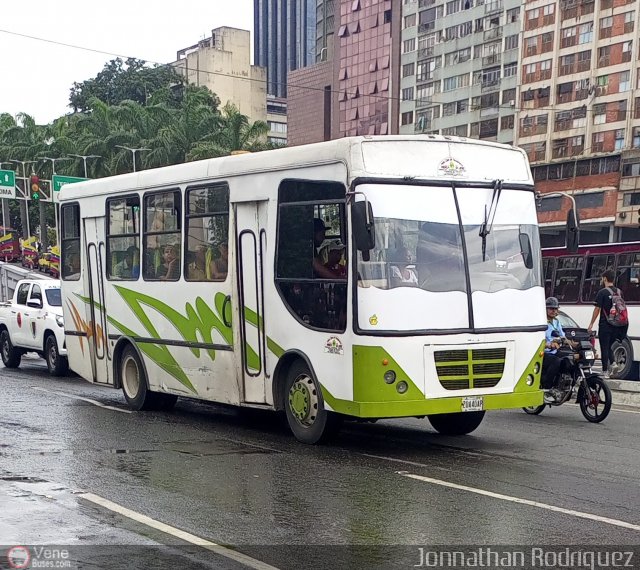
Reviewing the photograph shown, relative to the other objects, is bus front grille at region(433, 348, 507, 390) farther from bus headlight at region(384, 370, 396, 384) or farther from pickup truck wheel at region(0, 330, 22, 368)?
pickup truck wheel at region(0, 330, 22, 368)

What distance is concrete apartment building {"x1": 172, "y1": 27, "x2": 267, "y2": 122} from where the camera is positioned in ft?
408

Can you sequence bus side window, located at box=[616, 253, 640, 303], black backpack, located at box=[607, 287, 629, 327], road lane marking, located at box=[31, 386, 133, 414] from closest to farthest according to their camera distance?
road lane marking, located at box=[31, 386, 133, 414] → black backpack, located at box=[607, 287, 629, 327] → bus side window, located at box=[616, 253, 640, 303]

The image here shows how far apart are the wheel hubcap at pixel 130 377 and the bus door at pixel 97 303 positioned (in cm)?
34

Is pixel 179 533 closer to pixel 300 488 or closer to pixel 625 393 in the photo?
pixel 300 488

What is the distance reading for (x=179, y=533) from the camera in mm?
6750

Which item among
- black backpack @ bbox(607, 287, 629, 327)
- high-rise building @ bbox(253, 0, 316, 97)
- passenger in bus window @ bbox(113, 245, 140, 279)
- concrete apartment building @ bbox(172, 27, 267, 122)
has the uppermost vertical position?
high-rise building @ bbox(253, 0, 316, 97)

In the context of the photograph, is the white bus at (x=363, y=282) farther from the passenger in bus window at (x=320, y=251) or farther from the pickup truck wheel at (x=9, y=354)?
the pickup truck wheel at (x=9, y=354)

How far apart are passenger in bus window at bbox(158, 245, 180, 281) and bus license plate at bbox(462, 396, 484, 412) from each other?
4.30 meters

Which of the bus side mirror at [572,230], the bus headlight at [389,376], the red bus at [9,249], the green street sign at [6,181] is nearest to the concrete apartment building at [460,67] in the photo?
the red bus at [9,249]

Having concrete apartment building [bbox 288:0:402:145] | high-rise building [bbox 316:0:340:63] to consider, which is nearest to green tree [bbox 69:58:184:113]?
concrete apartment building [bbox 288:0:402:145]

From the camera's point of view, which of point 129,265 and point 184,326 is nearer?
point 184,326

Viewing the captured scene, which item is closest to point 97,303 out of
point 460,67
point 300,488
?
point 300,488

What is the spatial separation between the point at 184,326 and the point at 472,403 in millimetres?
4059

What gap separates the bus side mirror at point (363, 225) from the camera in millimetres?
9523
